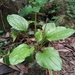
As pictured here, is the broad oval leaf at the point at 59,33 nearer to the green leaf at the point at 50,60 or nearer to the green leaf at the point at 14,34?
→ the green leaf at the point at 50,60

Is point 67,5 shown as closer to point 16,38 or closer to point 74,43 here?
point 74,43

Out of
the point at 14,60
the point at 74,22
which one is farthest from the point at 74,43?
the point at 14,60

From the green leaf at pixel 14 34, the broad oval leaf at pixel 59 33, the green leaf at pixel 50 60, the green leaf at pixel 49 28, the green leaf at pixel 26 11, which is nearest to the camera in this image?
the green leaf at pixel 50 60

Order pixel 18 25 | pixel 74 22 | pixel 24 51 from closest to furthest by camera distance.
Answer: pixel 24 51 < pixel 18 25 < pixel 74 22

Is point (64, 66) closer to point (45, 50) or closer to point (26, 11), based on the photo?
point (45, 50)

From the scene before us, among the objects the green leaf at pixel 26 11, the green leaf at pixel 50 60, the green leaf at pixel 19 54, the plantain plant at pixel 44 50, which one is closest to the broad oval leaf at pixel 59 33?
the plantain plant at pixel 44 50

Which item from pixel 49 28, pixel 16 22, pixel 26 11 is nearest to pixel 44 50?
pixel 49 28
